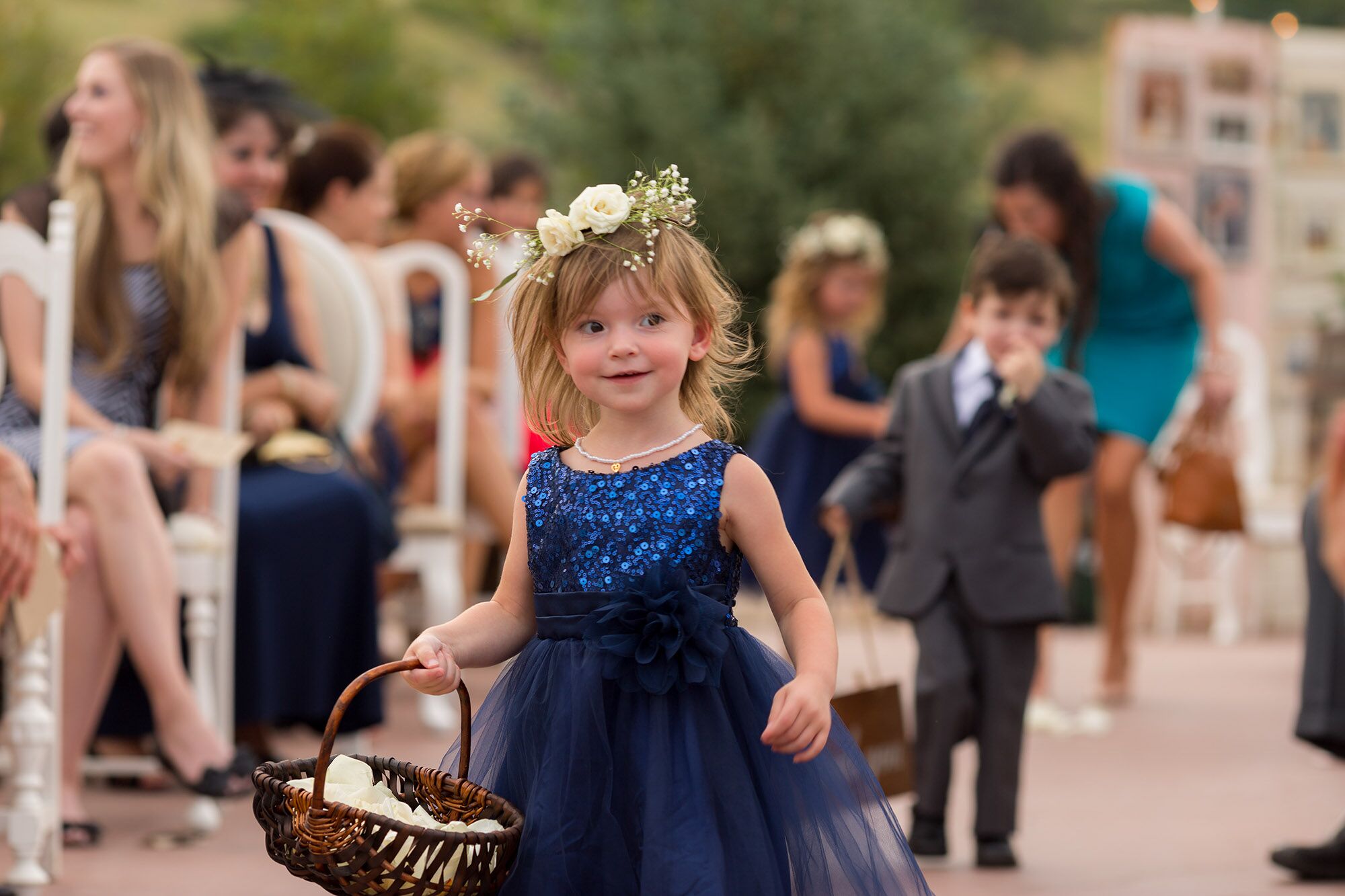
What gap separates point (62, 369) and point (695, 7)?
8660 millimetres

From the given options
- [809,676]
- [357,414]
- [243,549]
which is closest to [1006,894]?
[809,676]

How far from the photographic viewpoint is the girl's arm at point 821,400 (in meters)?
6.46

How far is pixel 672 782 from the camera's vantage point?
2014 millimetres

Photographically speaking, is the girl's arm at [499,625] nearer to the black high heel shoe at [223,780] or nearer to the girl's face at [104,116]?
the black high heel shoe at [223,780]

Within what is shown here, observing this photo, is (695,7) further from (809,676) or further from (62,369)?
(809,676)

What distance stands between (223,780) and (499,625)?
1527mm

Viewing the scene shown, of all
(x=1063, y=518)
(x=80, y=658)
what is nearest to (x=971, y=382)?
(x=1063, y=518)

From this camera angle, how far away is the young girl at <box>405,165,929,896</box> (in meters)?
2.00

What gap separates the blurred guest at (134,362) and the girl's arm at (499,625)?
151cm

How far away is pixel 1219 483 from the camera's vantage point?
5.61 m

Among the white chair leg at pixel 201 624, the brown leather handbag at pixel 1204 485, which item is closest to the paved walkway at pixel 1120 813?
the white chair leg at pixel 201 624

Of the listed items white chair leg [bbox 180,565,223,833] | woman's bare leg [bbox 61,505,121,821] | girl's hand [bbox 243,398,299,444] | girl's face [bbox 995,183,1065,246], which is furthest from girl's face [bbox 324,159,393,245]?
woman's bare leg [bbox 61,505,121,821]

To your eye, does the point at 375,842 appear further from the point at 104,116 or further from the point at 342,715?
the point at 104,116

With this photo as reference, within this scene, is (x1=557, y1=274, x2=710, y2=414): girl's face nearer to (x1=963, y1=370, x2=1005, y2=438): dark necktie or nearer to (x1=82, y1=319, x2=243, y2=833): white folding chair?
(x1=963, y1=370, x2=1005, y2=438): dark necktie
